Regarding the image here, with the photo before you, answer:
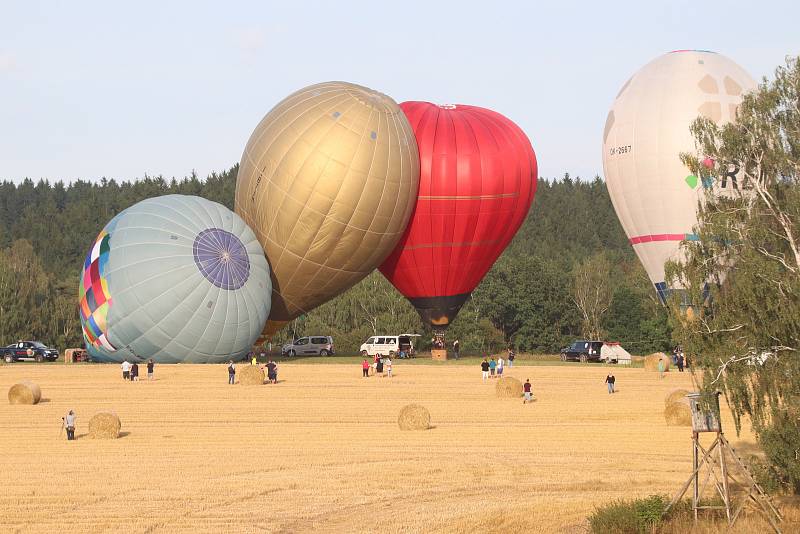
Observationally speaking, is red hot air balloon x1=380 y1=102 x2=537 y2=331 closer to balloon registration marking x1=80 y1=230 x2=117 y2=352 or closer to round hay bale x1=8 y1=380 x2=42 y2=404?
balloon registration marking x1=80 y1=230 x2=117 y2=352

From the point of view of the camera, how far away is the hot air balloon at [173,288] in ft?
170

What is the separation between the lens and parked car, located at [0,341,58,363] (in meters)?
64.7

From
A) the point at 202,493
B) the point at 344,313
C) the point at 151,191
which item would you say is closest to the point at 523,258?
the point at 344,313

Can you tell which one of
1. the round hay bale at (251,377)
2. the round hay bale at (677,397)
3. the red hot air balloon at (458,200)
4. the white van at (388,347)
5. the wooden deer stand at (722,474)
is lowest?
the wooden deer stand at (722,474)

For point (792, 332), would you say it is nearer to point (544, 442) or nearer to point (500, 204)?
point (544, 442)

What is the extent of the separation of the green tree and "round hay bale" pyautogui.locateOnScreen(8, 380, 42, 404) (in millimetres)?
26430

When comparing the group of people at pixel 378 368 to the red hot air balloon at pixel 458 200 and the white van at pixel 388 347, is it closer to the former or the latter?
the red hot air balloon at pixel 458 200

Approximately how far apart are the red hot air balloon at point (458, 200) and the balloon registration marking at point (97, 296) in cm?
1410

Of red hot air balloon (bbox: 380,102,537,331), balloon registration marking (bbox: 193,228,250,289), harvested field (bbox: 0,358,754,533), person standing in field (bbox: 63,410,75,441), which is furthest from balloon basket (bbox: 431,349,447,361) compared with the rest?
person standing in field (bbox: 63,410,75,441)

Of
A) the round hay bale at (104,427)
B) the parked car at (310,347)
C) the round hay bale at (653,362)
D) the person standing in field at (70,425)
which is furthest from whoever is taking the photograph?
the parked car at (310,347)

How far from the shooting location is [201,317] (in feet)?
171

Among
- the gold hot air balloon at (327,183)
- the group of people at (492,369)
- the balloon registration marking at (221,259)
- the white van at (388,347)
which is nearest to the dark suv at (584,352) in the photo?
the white van at (388,347)

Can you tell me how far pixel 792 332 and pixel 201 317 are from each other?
34180 millimetres

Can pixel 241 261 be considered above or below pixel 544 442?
above
